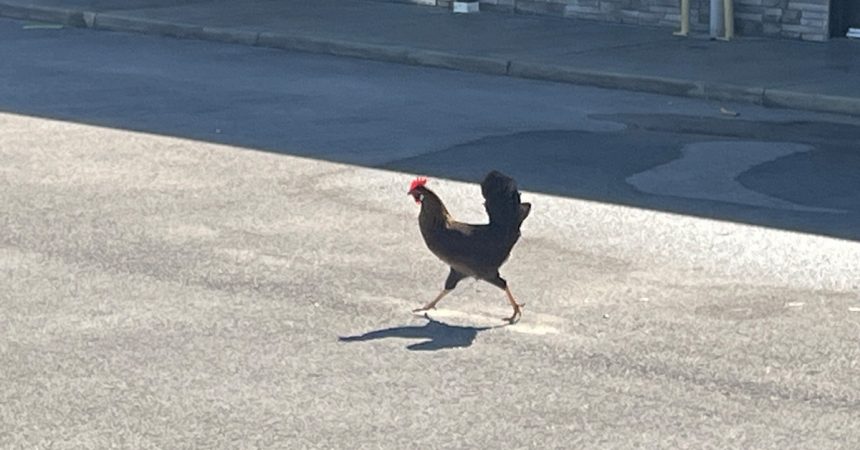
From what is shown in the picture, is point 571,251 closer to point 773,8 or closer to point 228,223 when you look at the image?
point 228,223

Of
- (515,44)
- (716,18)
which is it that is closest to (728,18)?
(716,18)

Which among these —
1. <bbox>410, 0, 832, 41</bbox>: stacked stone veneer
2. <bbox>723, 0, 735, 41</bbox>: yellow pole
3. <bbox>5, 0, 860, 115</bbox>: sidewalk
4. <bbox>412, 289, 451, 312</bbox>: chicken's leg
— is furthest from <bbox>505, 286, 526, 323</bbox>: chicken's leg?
<bbox>410, 0, 832, 41</bbox>: stacked stone veneer

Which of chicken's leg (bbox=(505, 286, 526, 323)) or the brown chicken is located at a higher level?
the brown chicken

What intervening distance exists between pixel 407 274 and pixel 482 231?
1.32 metres

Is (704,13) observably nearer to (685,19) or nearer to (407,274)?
(685,19)

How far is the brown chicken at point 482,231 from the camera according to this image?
8469 millimetres

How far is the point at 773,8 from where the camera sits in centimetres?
1827

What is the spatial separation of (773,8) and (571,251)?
869cm

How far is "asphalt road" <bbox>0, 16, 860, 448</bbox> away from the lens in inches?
292

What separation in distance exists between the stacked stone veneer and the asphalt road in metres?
3.06

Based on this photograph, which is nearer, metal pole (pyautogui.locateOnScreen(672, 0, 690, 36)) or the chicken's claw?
the chicken's claw

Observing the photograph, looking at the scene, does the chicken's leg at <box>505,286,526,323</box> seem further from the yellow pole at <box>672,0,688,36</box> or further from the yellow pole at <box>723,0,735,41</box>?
the yellow pole at <box>672,0,688,36</box>

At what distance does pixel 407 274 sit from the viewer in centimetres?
977

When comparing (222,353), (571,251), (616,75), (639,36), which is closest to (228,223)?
(571,251)
